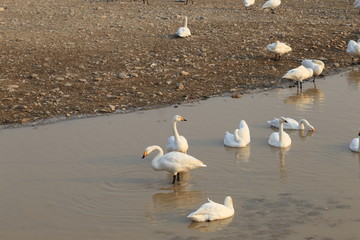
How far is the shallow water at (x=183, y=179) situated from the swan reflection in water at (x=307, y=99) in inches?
6.1

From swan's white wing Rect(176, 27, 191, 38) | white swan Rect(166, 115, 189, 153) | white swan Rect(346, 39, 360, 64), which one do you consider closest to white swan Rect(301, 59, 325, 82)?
white swan Rect(346, 39, 360, 64)

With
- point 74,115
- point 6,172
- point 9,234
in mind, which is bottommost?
point 9,234

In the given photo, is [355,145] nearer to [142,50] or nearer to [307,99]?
[307,99]

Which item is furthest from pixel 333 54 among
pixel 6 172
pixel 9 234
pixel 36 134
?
pixel 9 234

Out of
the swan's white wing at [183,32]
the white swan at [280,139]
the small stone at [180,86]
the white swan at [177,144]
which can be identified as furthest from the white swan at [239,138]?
the swan's white wing at [183,32]

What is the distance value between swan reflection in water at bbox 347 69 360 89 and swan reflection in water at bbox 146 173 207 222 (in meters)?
7.54

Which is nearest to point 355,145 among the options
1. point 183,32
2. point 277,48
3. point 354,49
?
point 277,48

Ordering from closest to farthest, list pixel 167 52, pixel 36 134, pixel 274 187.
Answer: pixel 274 187 < pixel 36 134 < pixel 167 52

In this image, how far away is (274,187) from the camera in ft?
35.9

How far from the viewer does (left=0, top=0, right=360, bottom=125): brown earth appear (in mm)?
15961

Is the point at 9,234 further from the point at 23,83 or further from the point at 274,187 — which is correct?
the point at 23,83

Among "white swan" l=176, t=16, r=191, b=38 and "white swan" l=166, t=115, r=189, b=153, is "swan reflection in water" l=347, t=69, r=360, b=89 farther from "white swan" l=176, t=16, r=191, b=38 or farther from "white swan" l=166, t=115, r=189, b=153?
"white swan" l=166, t=115, r=189, b=153

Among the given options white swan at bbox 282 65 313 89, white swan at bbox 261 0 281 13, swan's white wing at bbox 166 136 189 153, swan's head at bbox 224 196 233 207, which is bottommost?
swan's head at bbox 224 196 233 207

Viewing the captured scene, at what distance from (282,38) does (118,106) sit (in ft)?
26.7
